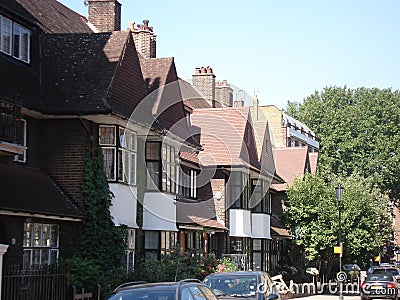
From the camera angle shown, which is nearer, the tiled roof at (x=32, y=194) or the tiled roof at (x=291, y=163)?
the tiled roof at (x=32, y=194)

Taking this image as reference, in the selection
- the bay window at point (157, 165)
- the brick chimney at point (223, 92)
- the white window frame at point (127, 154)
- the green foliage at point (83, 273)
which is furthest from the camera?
the brick chimney at point (223, 92)

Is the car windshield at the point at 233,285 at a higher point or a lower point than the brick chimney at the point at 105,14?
lower

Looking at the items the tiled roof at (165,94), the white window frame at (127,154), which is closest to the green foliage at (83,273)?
the white window frame at (127,154)

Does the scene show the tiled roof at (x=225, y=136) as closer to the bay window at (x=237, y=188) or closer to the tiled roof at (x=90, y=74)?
the bay window at (x=237, y=188)

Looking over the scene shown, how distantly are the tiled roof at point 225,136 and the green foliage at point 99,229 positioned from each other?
1531 cm

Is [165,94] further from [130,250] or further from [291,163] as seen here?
[291,163]

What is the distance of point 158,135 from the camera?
2816 centimetres

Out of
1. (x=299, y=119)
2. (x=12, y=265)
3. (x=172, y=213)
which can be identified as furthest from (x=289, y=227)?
(x=299, y=119)

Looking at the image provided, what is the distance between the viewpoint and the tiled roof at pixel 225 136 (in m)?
40.1

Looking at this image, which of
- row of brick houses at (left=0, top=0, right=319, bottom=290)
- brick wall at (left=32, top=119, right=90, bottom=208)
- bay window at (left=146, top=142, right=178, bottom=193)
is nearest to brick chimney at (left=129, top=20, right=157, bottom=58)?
row of brick houses at (left=0, top=0, right=319, bottom=290)

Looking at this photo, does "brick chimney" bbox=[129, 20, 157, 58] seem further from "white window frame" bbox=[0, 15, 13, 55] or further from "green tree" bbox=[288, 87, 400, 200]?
"green tree" bbox=[288, 87, 400, 200]

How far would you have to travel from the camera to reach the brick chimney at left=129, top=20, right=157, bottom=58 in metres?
36.2

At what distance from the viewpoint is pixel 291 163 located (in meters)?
58.1

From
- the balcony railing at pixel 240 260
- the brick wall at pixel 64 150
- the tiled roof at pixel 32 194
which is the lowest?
the balcony railing at pixel 240 260
